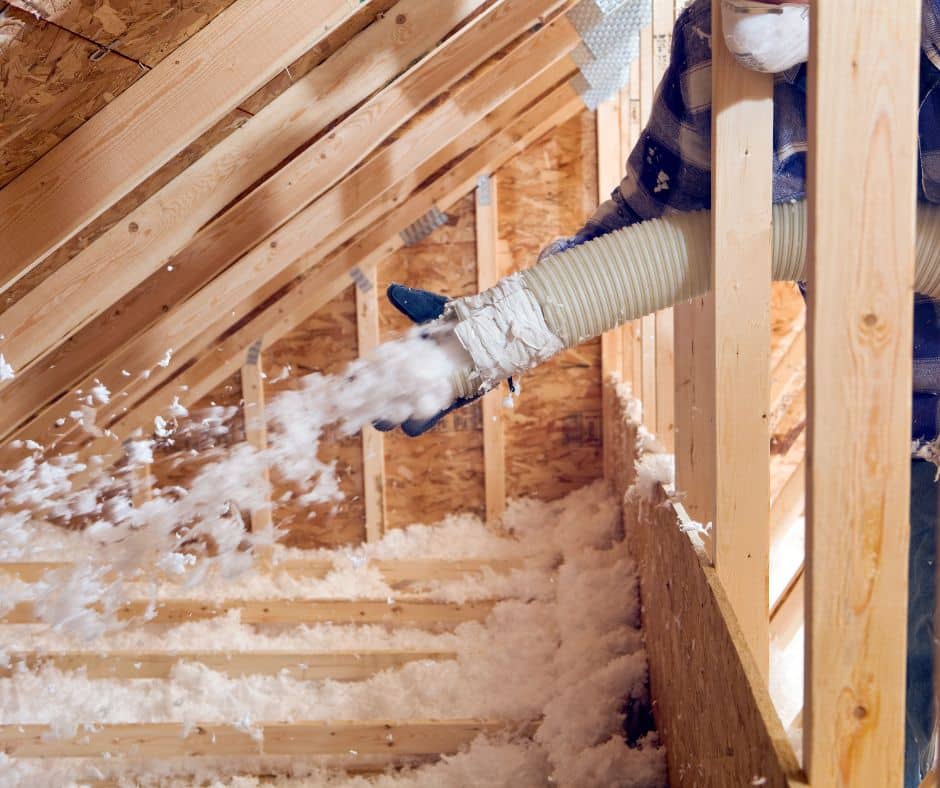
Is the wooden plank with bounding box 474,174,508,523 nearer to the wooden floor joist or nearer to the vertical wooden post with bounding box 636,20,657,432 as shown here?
the wooden floor joist

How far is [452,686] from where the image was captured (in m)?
2.46

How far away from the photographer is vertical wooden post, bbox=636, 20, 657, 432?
2.81m

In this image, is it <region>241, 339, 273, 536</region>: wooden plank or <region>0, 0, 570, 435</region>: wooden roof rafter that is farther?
<region>241, 339, 273, 536</region>: wooden plank

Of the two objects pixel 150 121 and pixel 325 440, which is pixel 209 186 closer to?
pixel 150 121

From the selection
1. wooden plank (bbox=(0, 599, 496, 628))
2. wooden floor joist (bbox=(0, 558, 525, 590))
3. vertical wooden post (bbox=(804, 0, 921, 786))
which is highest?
vertical wooden post (bbox=(804, 0, 921, 786))

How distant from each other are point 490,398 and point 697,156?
299 centimetres

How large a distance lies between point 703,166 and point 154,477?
358cm

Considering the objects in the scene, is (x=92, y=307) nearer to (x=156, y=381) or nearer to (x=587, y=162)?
(x=156, y=381)

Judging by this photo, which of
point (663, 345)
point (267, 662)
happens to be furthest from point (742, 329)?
point (267, 662)

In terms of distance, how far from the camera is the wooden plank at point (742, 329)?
1.14 meters

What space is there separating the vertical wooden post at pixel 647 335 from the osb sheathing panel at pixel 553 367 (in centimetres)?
109

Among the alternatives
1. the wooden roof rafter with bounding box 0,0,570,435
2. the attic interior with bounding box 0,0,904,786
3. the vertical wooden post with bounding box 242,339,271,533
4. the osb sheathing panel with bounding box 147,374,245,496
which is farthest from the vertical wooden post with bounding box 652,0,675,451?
the osb sheathing panel with bounding box 147,374,245,496

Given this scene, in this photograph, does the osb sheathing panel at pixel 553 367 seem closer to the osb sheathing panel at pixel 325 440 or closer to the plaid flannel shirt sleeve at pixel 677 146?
the osb sheathing panel at pixel 325 440

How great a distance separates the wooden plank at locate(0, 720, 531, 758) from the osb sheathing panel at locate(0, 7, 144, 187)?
143 cm
